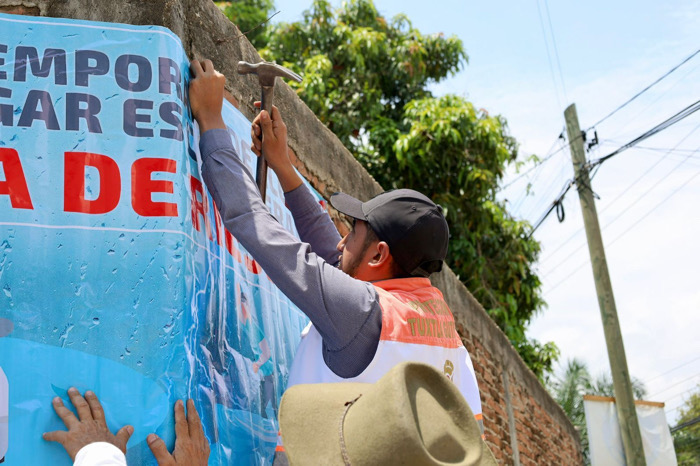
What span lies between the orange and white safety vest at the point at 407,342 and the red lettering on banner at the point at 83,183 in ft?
2.26

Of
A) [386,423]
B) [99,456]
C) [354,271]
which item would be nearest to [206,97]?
[354,271]

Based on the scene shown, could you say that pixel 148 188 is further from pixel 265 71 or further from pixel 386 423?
pixel 386 423

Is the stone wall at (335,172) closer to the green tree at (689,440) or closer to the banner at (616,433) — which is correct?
the banner at (616,433)

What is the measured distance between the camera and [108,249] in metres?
2.14

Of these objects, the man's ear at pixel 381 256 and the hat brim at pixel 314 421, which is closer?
the hat brim at pixel 314 421

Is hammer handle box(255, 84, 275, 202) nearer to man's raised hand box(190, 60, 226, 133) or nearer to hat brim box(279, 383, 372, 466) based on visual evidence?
man's raised hand box(190, 60, 226, 133)

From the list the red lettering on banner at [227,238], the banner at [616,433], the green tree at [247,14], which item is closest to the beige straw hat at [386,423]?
the red lettering on banner at [227,238]

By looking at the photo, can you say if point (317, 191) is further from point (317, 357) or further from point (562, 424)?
point (562, 424)

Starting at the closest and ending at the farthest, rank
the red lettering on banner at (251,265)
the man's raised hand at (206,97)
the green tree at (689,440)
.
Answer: the man's raised hand at (206,97) → the red lettering on banner at (251,265) → the green tree at (689,440)

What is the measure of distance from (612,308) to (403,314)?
7.27 metres

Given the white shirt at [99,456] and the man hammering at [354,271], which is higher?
the man hammering at [354,271]

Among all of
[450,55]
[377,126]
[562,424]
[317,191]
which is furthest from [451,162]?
[317,191]

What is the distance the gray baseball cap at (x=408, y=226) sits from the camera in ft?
7.53

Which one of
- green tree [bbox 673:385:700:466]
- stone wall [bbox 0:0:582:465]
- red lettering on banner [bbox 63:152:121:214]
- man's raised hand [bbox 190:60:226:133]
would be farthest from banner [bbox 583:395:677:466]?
green tree [bbox 673:385:700:466]
